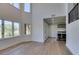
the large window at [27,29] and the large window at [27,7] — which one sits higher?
the large window at [27,7]

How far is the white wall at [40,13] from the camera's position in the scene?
9.84 metres

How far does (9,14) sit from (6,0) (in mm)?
6018

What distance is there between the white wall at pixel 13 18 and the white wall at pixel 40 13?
2.04ft

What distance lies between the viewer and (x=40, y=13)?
35.7 ft

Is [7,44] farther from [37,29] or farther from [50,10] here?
[50,10]

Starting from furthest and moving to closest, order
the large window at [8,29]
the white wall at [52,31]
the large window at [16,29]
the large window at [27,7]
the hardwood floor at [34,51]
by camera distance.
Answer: the white wall at [52,31] < the large window at [27,7] < the large window at [16,29] < the large window at [8,29] < the hardwood floor at [34,51]

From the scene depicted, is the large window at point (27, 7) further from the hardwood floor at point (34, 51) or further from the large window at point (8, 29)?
the hardwood floor at point (34, 51)

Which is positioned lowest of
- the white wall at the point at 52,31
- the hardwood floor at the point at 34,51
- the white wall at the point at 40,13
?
the hardwood floor at the point at 34,51

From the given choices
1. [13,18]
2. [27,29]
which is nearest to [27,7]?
[27,29]

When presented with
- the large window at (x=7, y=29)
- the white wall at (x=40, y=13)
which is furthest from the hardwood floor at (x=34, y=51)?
the white wall at (x=40, y=13)

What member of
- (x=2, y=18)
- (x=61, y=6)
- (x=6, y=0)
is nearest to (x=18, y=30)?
(x=2, y=18)

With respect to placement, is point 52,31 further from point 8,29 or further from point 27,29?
point 8,29

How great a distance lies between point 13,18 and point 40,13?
3142 millimetres

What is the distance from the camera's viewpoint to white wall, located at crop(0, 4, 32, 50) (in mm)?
7129
